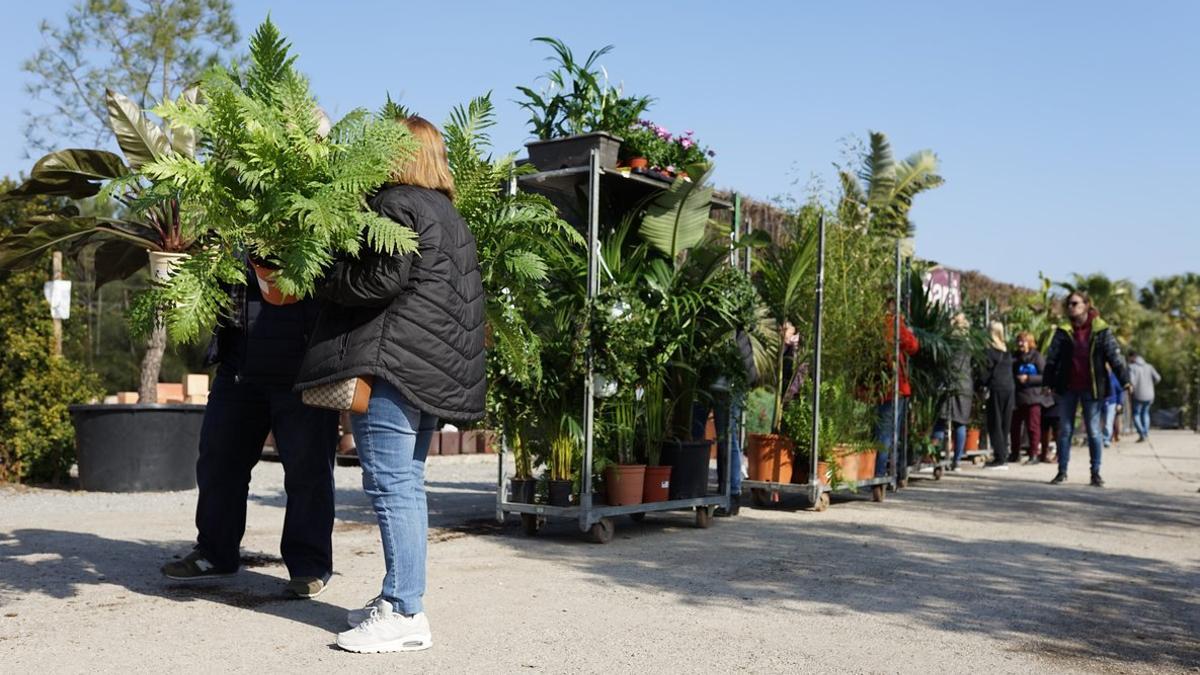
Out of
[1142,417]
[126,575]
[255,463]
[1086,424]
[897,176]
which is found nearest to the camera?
[255,463]

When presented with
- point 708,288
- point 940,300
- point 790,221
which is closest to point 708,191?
point 708,288

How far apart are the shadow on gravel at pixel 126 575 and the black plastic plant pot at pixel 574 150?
3.15m

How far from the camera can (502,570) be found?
5.92m

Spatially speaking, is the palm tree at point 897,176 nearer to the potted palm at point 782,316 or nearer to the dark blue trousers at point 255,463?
the potted palm at point 782,316

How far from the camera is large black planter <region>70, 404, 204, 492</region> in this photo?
359 inches

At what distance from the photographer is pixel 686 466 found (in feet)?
25.8

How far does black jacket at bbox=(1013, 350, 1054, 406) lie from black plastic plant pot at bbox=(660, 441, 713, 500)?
9.21m

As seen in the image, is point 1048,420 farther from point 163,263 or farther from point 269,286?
point 163,263

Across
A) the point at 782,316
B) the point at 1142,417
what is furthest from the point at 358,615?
the point at 1142,417

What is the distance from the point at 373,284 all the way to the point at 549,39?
13.6 ft

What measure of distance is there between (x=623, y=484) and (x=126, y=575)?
3106mm

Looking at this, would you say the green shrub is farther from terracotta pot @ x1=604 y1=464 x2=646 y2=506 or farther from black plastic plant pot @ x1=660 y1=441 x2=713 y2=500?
black plastic plant pot @ x1=660 y1=441 x2=713 y2=500

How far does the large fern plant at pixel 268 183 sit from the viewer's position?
12.2 ft

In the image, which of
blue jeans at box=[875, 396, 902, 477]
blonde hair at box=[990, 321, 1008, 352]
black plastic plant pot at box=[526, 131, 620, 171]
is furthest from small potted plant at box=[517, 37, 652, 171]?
blonde hair at box=[990, 321, 1008, 352]
